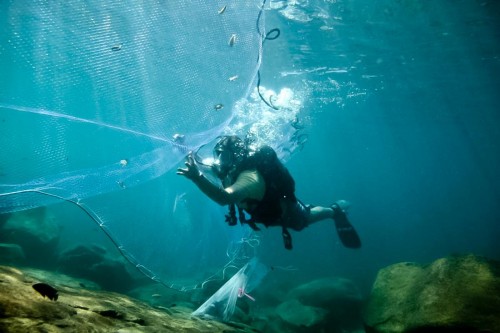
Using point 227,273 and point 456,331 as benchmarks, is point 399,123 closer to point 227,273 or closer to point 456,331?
point 227,273

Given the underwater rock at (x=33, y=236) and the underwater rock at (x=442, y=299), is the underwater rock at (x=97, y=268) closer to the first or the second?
the underwater rock at (x=33, y=236)

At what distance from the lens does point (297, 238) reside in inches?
1288

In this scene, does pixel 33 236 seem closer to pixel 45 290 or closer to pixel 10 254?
pixel 10 254

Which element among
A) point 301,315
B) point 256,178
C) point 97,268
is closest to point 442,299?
point 256,178

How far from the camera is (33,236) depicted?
15438 millimetres

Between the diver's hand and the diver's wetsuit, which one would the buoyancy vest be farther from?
the diver's hand

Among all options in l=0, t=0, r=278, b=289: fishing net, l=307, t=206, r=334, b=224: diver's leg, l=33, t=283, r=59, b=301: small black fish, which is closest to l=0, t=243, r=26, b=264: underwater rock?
l=0, t=0, r=278, b=289: fishing net

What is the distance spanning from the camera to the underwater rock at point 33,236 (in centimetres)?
1484

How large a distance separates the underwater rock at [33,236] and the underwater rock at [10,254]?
1769 millimetres

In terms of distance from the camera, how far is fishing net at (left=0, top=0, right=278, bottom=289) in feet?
14.9

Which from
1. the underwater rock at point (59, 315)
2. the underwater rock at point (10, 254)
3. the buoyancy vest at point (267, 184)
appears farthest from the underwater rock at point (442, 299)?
the underwater rock at point (10, 254)

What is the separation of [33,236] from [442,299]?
18705 millimetres

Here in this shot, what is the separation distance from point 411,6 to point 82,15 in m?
14.1

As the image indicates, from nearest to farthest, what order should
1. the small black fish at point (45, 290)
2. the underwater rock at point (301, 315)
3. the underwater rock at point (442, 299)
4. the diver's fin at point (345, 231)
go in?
the small black fish at point (45, 290) < the underwater rock at point (442, 299) < the diver's fin at point (345, 231) < the underwater rock at point (301, 315)
